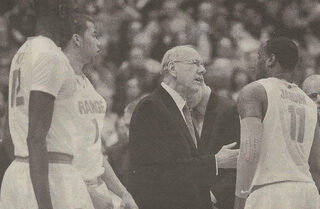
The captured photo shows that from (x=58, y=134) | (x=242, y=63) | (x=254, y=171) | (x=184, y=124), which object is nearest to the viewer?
(x=58, y=134)

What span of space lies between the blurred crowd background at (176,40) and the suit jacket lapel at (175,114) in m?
0.69

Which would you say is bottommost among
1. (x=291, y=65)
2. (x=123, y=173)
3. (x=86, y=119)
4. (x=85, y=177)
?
(x=123, y=173)

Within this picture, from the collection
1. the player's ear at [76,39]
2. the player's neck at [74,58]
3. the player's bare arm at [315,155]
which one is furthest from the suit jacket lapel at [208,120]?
the player's ear at [76,39]

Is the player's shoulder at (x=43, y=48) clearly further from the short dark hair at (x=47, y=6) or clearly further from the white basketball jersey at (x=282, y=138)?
the white basketball jersey at (x=282, y=138)

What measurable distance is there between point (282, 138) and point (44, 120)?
2.95ft

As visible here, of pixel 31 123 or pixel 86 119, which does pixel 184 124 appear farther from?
pixel 31 123

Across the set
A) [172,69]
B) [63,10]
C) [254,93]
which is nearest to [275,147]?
[254,93]

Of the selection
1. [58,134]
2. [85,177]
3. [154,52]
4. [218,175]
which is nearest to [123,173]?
[154,52]

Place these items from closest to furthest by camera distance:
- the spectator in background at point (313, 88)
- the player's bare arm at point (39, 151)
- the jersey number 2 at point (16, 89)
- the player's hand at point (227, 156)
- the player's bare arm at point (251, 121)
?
the player's bare arm at point (39, 151) < the jersey number 2 at point (16, 89) < the player's bare arm at point (251, 121) < the player's hand at point (227, 156) < the spectator in background at point (313, 88)

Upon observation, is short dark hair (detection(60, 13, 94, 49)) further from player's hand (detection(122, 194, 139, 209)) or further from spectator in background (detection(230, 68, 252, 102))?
spectator in background (detection(230, 68, 252, 102))

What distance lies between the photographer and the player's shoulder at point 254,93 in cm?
227

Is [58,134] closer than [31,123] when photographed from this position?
No

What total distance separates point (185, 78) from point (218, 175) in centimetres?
42

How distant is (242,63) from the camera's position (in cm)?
366
